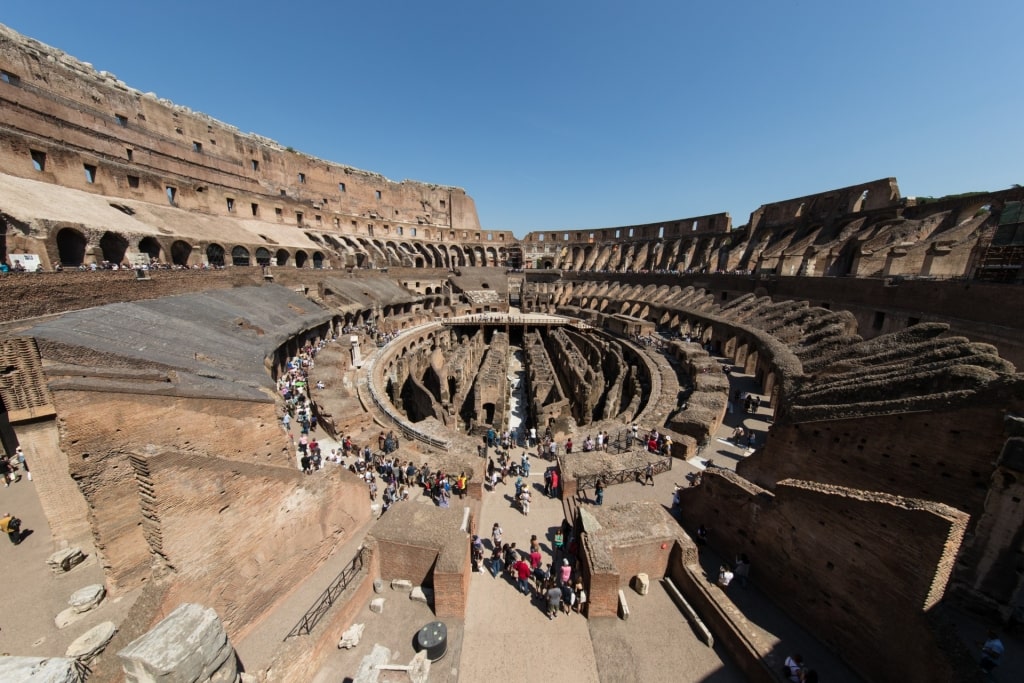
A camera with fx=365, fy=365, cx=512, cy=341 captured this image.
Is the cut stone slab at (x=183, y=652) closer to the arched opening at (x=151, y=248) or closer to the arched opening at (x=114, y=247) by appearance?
the arched opening at (x=114, y=247)

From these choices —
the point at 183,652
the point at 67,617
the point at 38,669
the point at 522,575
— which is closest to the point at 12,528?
the point at 67,617

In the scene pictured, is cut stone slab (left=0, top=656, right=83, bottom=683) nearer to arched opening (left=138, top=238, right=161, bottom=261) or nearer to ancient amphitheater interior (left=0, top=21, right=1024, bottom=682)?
ancient amphitheater interior (left=0, top=21, right=1024, bottom=682)

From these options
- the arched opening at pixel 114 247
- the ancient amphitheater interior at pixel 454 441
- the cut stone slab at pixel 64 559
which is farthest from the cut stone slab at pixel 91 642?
the arched opening at pixel 114 247

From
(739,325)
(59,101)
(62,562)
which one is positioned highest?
(59,101)

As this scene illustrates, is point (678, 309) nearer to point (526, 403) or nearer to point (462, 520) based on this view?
point (526, 403)

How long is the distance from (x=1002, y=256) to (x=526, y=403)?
704 inches

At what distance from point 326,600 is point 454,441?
515cm

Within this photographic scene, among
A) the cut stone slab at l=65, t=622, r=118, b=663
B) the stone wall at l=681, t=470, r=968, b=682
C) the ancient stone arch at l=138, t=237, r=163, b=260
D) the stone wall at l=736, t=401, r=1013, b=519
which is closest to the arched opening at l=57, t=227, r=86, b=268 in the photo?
the ancient stone arch at l=138, t=237, r=163, b=260

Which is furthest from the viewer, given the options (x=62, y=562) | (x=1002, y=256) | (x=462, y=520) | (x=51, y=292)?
(x=1002, y=256)

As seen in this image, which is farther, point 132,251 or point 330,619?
point 132,251

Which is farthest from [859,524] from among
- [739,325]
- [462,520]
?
[739,325]

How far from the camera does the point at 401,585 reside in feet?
22.7

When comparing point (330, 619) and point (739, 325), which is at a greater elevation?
point (739, 325)

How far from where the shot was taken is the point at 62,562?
6902 mm
